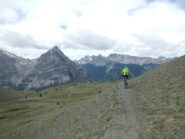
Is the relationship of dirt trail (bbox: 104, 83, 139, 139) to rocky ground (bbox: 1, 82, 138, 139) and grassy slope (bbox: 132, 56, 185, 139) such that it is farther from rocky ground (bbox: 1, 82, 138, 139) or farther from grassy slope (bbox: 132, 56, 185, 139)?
grassy slope (bbox: 132, 56, 185, 139)

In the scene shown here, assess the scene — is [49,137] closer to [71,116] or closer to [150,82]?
[71,116]

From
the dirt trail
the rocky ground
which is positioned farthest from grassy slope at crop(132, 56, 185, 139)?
the rocky ground

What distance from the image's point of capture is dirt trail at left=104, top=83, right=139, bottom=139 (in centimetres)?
2845

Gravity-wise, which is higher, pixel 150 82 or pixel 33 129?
pixel 150 82

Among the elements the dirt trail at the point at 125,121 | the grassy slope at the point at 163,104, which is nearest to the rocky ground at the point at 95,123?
the dirt trail at the point at 125,121

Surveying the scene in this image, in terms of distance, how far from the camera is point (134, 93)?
1735 inches

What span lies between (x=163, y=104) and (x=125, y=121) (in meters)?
5.91

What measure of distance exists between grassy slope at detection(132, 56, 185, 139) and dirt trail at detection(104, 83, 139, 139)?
3.48 feet

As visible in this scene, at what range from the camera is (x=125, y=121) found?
3219 cm

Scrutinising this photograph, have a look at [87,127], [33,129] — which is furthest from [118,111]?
[33,129]

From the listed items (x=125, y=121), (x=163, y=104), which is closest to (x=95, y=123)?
(x=125, y=121)

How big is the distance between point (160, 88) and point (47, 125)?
2461 centimetres

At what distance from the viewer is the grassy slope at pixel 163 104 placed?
86.4ft

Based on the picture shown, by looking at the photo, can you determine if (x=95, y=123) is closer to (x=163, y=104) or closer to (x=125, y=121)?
(x=125, y=121)
